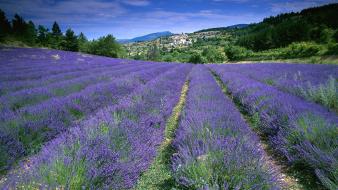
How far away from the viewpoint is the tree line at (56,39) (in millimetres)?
45094

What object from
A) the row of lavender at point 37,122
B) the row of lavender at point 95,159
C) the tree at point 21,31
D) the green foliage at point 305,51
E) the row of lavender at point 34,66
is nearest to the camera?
the row of lavender at point 95,159

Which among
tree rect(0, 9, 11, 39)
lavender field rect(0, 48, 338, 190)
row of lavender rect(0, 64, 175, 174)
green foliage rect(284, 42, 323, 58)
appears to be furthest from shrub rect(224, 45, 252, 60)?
lavender field rect(0, 48, 338, 190)

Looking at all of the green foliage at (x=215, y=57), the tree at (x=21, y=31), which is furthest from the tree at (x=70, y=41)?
the green foliage at (x=215, y=57)

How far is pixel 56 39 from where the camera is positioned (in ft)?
177

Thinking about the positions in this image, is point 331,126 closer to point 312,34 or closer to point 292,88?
point 292,88

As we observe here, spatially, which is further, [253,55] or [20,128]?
[253,55]

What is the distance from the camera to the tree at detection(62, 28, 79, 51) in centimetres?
5269

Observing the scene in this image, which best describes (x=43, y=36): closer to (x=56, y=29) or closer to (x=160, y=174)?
(x=56, y=29)

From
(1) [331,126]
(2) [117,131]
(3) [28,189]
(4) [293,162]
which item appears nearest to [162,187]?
(2) [117,131]

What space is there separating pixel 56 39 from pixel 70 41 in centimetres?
370

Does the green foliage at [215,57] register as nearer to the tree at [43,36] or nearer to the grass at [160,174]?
the tree at [43,36]

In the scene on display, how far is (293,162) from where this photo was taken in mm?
3139

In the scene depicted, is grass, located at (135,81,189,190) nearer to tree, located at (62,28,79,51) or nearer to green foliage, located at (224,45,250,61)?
green foliage, located at (224,45,250,61)

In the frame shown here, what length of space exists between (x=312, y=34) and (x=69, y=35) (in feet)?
171
